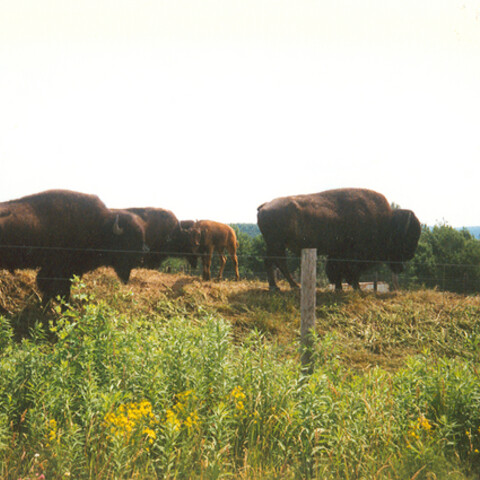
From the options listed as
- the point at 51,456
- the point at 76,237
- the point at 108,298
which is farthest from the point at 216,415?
the point at 76,237

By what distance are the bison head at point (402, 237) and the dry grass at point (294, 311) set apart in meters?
1.91

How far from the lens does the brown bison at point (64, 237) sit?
7.45 meters

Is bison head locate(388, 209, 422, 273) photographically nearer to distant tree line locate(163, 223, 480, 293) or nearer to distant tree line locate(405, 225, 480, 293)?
distant tree line locate(163, 223, 480, 293)

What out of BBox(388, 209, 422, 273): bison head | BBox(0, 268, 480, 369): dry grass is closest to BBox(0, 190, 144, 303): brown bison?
BBox(0, 268, 480, 369): dry grass

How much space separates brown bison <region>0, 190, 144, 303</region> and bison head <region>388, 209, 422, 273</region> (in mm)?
5937

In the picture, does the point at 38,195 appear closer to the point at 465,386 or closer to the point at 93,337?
the point at 93,337

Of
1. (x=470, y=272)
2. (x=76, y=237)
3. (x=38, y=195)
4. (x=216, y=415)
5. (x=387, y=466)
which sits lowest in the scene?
(x=470, y=272)

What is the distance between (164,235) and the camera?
1160 cm

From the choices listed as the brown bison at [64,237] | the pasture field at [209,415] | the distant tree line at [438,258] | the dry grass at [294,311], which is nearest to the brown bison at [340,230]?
the dry grass at [294,311]

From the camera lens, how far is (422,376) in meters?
4.43

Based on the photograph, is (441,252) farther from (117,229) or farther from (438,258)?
(117,229)

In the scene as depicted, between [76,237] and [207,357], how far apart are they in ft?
16.5

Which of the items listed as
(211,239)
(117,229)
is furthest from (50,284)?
(211,239)

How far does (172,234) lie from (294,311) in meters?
4.63
